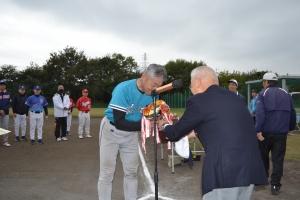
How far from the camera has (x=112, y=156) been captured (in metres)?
4.34

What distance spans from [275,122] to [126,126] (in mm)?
3290

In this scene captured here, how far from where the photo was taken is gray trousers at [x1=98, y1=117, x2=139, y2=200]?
170 inches

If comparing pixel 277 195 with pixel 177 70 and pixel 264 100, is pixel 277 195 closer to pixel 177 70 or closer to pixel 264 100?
pixel 264 100

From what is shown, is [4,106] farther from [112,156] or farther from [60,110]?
[112,156]

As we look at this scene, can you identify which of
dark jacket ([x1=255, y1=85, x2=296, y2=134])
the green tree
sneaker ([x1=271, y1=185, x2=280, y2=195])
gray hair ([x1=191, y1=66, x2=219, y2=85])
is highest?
the green tree

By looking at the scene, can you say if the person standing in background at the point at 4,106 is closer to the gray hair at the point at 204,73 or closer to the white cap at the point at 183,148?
the white cap at the point at 183,148

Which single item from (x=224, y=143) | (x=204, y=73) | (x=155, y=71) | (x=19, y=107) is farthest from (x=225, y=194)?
(x=19, y=107)

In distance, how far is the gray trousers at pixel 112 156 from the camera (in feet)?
14.1

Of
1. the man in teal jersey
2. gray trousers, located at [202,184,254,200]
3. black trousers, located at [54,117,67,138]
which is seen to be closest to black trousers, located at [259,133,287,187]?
the man in teal jersey

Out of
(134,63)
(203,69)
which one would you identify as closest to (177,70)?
(134,63)

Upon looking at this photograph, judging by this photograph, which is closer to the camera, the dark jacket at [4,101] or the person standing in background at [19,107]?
the dark jacket at [4,101]

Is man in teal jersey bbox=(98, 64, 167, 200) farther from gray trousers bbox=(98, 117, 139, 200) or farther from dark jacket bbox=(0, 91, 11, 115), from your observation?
dark jacket bbox=(0, 91, 11, 115)

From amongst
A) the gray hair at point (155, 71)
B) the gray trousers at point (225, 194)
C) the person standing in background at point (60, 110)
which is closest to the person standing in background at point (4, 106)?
the person standing in background at point (60, 110)

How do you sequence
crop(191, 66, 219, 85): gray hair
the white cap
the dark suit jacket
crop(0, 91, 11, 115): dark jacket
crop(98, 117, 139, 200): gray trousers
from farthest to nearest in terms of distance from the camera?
1. crop(0, 91, 11, 115): dark jacket
2. crop(98, 117, 139, 200): gray trousers
3. the white cap
4. crop(191, 66, 219, 85): gray hair
5. the dark suit jacket
